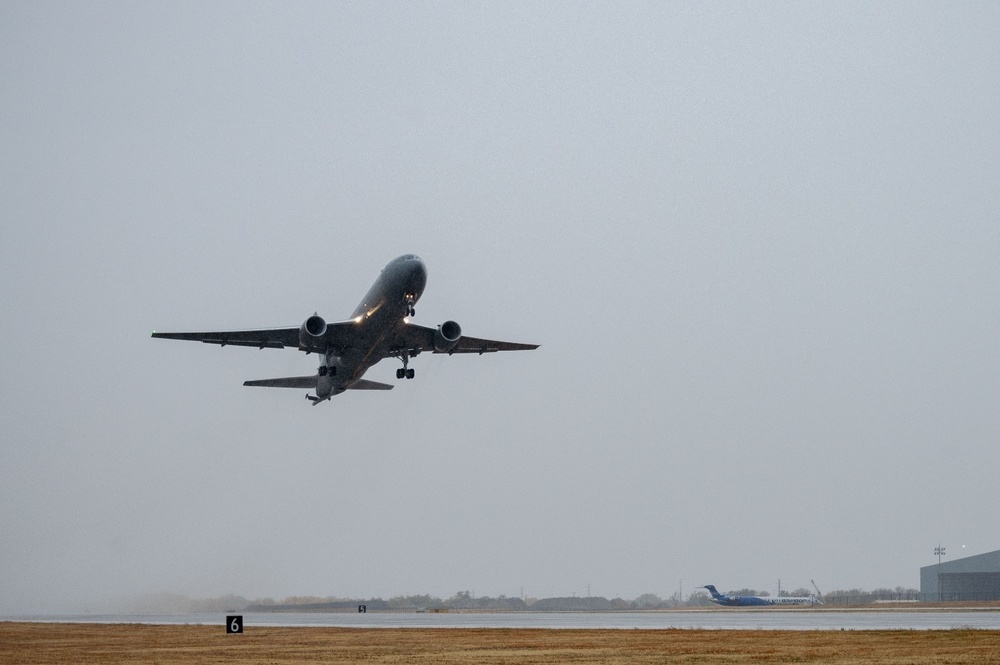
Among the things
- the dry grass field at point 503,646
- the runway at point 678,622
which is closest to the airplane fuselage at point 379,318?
the runway at point 678,622

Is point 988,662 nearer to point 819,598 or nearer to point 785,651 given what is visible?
point 785,651

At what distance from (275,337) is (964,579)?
9521 centimetres

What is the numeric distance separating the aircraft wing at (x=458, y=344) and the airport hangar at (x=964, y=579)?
7821 centimetres

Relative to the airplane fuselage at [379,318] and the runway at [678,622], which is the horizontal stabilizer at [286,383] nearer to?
the airplane fuselage at [379,318]

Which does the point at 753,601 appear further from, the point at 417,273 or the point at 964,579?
the point at 417,273

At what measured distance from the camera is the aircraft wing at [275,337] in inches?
2507

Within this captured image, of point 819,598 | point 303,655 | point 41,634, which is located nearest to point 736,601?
point 819,598

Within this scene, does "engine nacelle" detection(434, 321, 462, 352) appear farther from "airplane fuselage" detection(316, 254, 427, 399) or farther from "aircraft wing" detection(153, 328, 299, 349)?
"aircraft wing" detection(153, 328, 299, 349)

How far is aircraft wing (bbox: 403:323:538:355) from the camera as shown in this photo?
66.8 metres

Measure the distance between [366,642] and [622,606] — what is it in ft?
359

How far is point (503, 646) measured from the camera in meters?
44.4

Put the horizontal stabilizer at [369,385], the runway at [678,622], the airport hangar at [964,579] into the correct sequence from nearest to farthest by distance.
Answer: the runway at [678,622] → the horizontal stabilizer at [369,385] → the airport hangar at [964,579]

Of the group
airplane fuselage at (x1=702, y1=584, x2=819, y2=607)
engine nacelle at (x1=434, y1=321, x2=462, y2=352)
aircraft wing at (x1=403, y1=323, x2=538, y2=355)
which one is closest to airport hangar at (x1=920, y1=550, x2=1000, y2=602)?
airplane fuselage at (x1=702, y1=584, x2=819, y2=607)

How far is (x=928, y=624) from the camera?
195 feet
